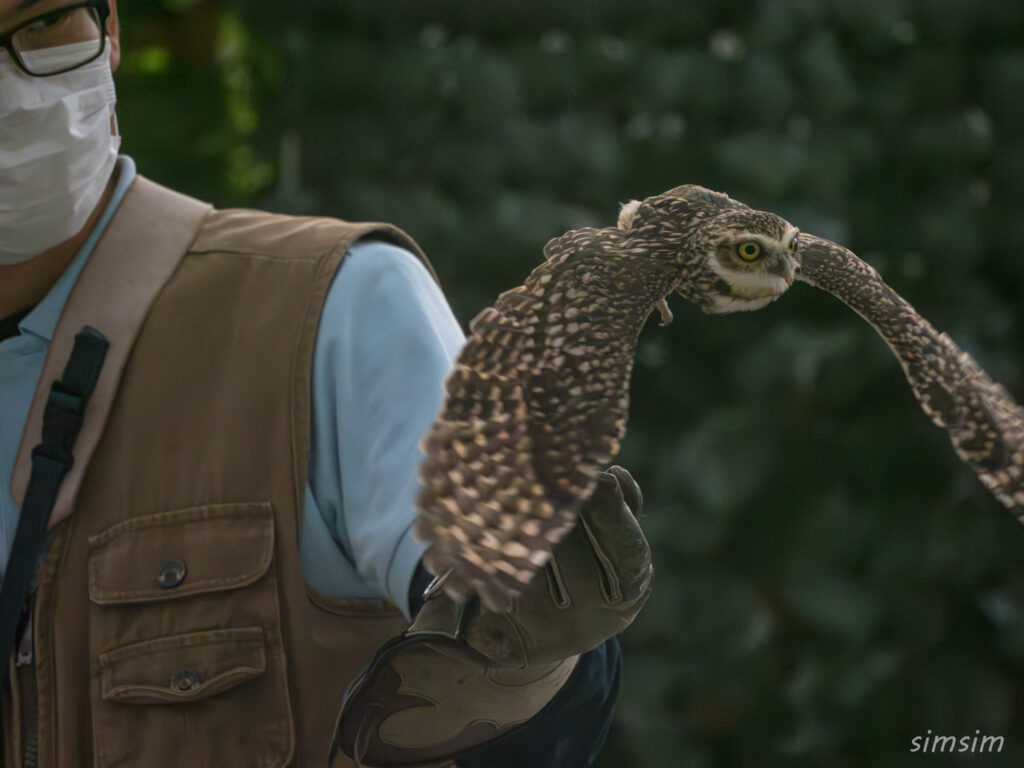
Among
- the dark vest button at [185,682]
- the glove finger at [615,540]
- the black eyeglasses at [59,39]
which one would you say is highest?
the black eyeglasses at [59,39]

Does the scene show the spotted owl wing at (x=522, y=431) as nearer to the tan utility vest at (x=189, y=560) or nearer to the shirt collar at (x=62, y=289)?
the tan utility vest at (x=189, y=560)

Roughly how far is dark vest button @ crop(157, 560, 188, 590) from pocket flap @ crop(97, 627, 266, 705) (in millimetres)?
57

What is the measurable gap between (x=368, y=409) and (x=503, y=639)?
1.29ft

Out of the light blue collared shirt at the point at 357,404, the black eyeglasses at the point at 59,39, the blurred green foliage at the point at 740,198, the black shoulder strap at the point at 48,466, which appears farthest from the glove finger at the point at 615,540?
the blurred green foliage at the point at 740,198

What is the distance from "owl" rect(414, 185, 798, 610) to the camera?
0.79 m

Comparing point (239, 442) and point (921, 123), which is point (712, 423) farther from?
point (239, 442)

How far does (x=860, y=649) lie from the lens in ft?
8.53

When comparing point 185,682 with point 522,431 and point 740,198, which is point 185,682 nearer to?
point 522,431

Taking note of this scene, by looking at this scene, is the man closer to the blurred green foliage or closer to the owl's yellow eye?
the owl's yellow eye

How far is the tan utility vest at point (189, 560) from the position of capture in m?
1.22

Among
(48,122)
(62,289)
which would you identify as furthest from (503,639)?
(48,122)

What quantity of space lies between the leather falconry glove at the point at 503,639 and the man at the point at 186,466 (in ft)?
0.28

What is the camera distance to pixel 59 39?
50.5 inches

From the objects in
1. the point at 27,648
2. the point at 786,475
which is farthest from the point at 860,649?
the point at 27,648
